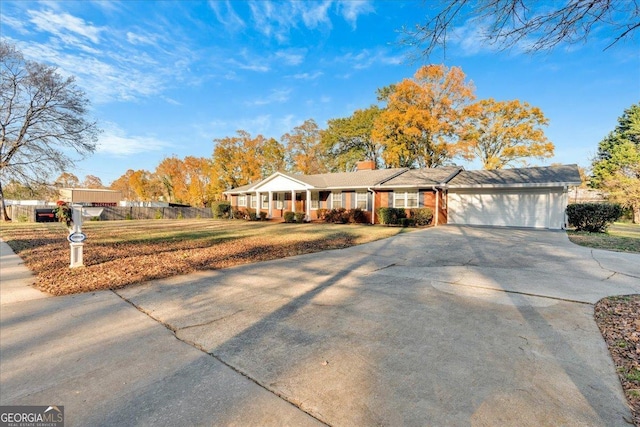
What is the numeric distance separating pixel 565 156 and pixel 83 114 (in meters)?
39.4

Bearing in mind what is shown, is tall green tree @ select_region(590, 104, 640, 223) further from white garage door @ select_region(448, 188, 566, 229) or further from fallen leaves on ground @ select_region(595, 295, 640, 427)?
fallen leaves on ground @ select_region(595, 295, 640, 427)

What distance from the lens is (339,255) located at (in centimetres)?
827

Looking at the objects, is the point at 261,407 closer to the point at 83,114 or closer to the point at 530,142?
the point at 83,114

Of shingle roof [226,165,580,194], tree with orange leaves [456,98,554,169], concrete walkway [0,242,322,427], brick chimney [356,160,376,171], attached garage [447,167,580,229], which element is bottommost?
concrete walkway [0,242,322,427]

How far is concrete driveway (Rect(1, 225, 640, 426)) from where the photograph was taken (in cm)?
203

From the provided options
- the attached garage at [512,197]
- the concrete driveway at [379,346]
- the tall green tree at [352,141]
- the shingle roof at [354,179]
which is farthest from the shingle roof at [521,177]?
the tall green tree at [352,141]

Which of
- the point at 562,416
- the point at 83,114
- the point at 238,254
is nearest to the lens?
the point at 562,416

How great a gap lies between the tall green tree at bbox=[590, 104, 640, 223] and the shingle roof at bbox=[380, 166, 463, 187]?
16044 mm

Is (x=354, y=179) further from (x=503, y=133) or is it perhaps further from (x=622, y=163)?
(x=622, y=163)

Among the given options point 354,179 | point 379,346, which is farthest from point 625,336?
point 354,179

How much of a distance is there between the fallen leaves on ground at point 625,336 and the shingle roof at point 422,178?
43.2 ft

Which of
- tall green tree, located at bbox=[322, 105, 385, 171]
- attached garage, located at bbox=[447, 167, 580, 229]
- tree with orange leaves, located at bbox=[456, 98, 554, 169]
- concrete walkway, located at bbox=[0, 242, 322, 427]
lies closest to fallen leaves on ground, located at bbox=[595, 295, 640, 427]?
concrete walkway, located at bbox=[0, 242, 322, 427]

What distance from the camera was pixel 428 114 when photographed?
24.7m

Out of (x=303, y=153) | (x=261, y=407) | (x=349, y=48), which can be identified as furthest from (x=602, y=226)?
(x=303, y=153)
